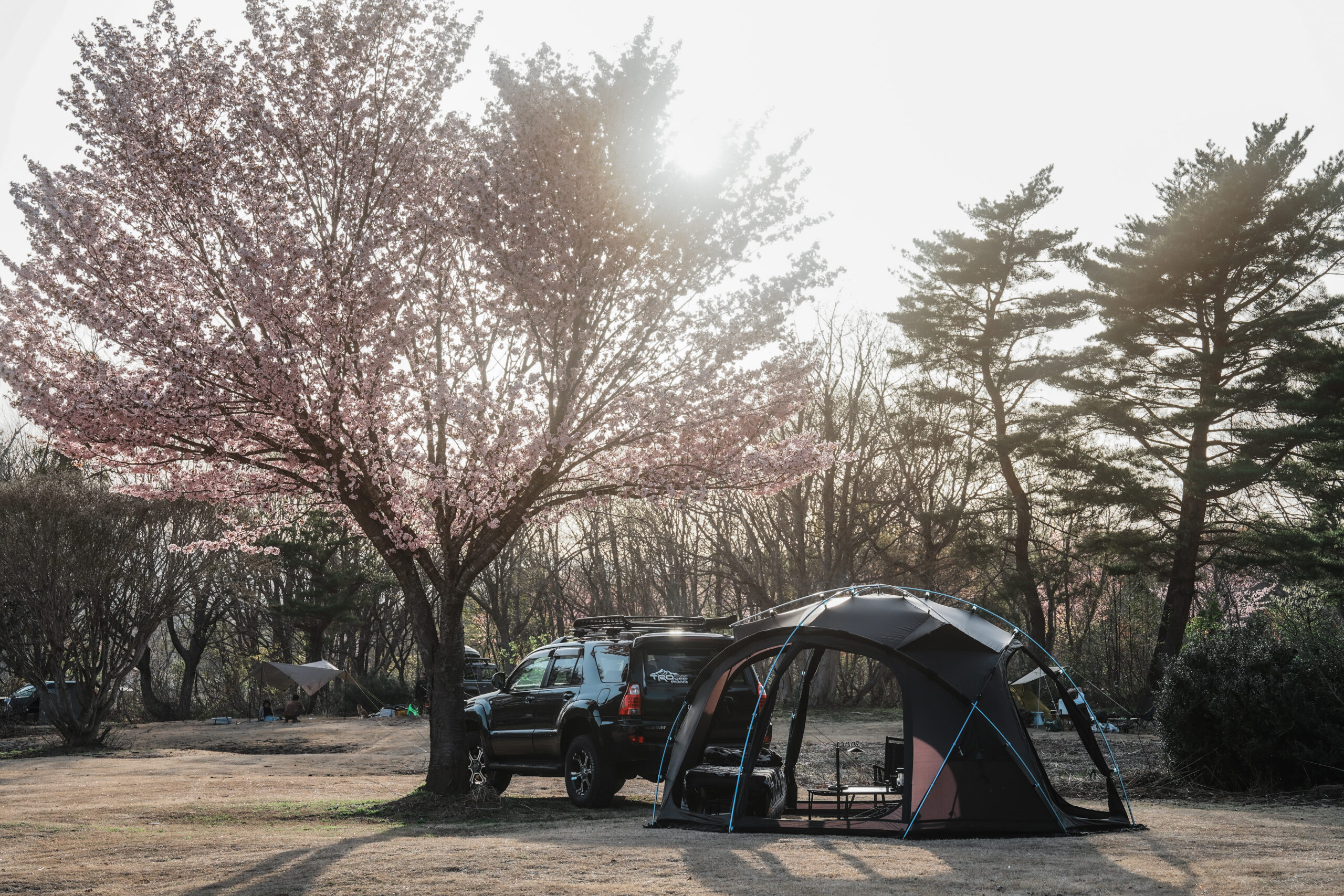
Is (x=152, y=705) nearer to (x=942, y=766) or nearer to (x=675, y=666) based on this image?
(x=675, y=666)

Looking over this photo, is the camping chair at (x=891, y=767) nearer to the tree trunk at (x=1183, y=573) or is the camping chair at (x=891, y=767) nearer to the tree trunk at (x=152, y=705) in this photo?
the tree trunk at (x=1183, y=573)

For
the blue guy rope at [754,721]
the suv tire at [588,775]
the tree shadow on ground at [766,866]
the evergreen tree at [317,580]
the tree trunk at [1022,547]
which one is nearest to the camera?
the tree shadow on ground at [766,866]

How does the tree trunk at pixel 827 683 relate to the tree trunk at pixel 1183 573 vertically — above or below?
below

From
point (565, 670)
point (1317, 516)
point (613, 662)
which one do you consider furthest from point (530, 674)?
point (1317, 516)

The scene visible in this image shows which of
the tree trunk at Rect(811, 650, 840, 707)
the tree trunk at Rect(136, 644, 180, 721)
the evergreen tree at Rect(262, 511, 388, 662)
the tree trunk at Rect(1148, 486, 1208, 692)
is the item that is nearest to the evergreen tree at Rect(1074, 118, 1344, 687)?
the tree trunk at Rect(1148, 486, 1208, 692)

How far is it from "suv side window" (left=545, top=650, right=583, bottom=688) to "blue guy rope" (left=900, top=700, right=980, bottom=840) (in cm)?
419

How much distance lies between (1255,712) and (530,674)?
26.6 ft

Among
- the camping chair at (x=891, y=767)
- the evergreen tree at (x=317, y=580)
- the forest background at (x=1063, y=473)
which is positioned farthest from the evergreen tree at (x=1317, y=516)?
the evergreen tree at (x=317, y=580)

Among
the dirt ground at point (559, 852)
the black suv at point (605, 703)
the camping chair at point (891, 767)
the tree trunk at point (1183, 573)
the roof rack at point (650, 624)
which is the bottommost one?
the dirt ground at point (559, 852)

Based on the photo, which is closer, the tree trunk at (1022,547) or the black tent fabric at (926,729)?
the black tent fabric at (926,729)

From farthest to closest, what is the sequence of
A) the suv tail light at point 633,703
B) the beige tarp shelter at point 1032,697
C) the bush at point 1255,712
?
1. the beige tarp shelter at point 1032,697
2. the bush at point 1255,712
3. the suv tail light at point 633,703

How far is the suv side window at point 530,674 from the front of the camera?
1222 cm

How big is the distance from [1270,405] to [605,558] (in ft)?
87.9

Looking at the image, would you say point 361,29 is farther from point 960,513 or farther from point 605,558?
point 605,558
